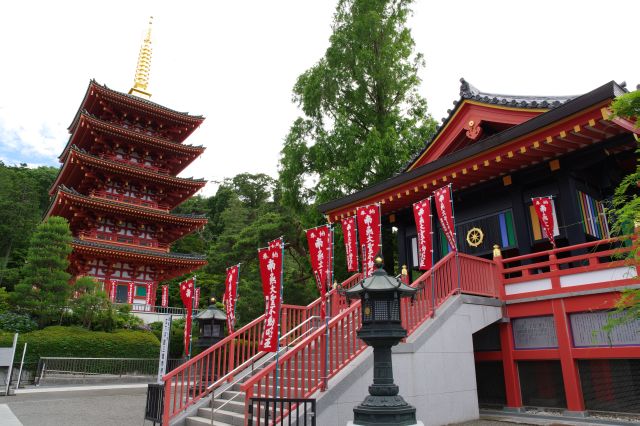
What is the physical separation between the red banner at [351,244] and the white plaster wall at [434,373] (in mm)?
3607

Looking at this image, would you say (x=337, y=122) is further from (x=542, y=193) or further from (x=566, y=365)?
(x=566, y=365)

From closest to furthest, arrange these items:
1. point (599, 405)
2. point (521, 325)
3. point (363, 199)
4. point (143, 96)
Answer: point (599, 405) → point (521, 325) → point (363, 199) → point (143, 96)

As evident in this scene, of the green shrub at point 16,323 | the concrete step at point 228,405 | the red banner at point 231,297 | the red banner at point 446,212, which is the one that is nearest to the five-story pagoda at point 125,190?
the green shrub at point 16,323

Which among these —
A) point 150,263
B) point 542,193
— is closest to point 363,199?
point 542,193

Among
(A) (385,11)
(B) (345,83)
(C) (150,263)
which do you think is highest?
(A) (385,11)

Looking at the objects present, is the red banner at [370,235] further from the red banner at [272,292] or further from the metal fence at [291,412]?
the metal fence at [291,412]

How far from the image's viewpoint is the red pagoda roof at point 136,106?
31203 millimetres

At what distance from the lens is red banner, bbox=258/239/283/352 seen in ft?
25.1

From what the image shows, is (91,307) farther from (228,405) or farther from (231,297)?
(228,405)

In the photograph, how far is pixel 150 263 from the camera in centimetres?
3042

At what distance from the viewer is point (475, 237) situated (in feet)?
40.3

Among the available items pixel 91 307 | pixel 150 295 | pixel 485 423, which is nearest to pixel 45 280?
pixel 91 307

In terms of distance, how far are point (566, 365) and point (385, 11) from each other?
17417mm

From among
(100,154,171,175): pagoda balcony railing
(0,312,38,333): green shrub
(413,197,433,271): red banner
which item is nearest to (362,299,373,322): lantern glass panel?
(413,197,433,271): red banner
